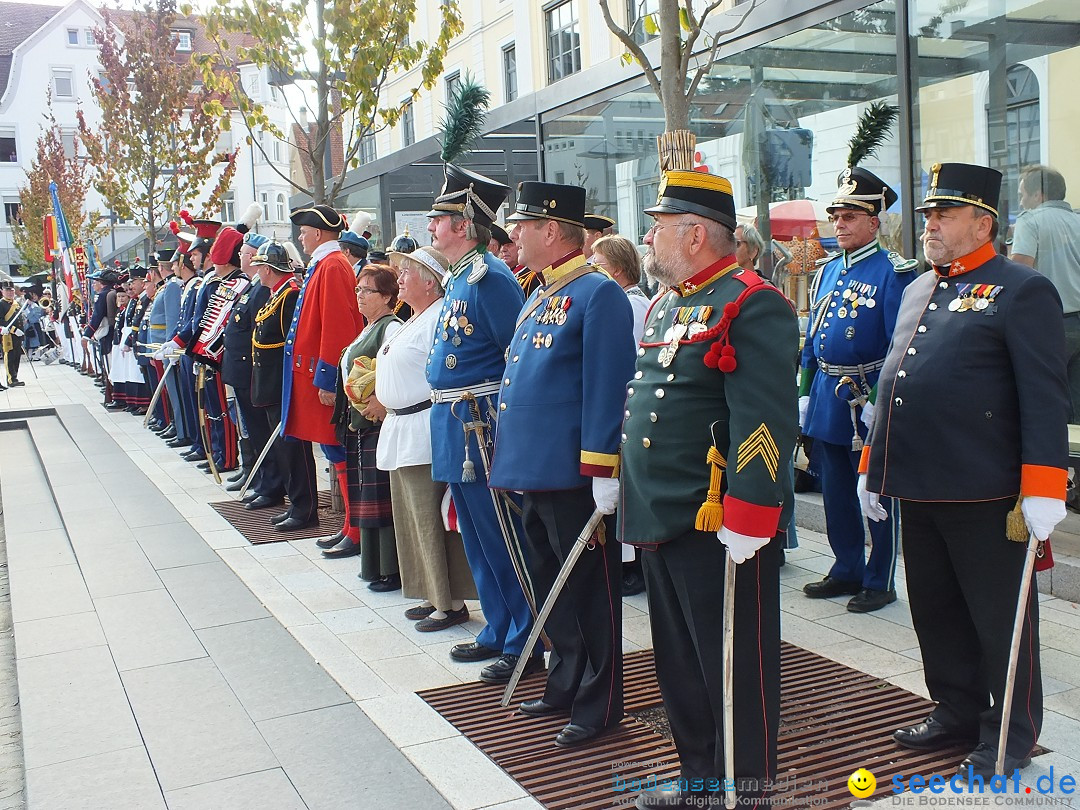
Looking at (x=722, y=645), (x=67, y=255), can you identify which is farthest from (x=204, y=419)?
(x=67, y=255)

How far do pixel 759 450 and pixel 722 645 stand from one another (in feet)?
1.89

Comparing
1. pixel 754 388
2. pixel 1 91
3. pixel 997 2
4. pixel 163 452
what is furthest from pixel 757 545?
pixel 1 91

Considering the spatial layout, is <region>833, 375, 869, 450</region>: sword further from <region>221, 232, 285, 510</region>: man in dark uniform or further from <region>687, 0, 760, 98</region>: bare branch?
<region>221, 232, 285, 510</region>: man in dark uniform

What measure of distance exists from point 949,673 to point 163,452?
368 inches

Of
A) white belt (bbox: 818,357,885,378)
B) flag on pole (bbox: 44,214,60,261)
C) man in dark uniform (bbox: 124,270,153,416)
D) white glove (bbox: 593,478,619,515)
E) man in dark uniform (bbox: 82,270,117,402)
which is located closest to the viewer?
white glove (bbox: 593,478,619,515)

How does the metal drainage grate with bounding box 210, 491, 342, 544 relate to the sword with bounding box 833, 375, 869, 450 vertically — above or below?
below

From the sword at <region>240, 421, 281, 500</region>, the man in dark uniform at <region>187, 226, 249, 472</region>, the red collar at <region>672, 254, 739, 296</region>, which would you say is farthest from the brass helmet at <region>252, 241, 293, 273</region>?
the red collar at <region>672, 254, 739, 296</region>

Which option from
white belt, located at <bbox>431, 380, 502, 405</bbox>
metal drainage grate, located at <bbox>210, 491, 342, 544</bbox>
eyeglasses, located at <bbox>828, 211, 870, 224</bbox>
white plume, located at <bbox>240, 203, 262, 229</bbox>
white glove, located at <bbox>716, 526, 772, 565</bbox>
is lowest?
metal drainage grate, located at <bbox>210, 491, 342, 544</bbox>

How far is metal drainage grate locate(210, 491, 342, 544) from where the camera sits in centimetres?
737

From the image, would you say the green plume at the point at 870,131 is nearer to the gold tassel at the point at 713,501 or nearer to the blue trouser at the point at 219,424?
the gold tassel at the point at 713,501

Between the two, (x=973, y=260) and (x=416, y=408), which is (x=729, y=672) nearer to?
(x=973, y=260)

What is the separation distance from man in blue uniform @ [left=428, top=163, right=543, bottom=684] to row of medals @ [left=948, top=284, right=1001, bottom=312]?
68.6 inches

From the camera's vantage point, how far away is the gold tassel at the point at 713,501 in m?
3.00

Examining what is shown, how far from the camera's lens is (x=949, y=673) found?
3.66 m
